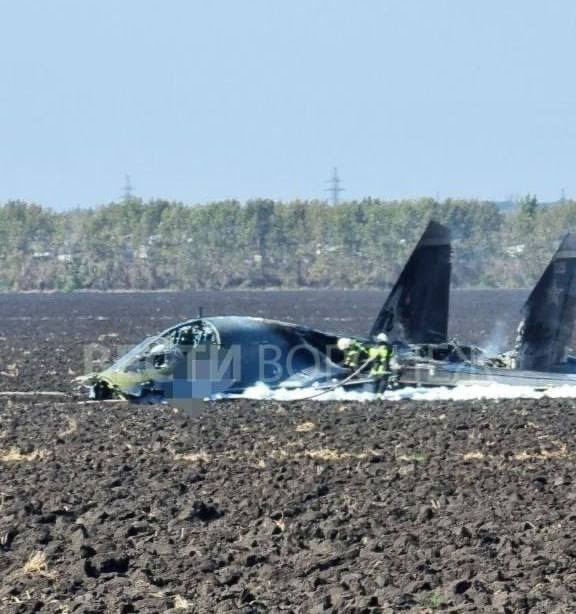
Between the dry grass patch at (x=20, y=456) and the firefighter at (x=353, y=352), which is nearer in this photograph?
the dry grass patch at (x=20, y=456)

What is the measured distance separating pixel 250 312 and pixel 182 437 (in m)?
52.6

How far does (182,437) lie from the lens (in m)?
21.1

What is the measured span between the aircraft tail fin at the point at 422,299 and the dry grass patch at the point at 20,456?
11109 mm

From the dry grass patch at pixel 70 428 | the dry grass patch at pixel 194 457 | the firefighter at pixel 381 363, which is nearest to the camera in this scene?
the dry grass patch at pixel 194 457

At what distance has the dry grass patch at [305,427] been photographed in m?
21.8

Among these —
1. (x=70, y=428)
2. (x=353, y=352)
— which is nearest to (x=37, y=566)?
(x=70, y=428)

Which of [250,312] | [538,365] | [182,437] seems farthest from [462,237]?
[182,437]

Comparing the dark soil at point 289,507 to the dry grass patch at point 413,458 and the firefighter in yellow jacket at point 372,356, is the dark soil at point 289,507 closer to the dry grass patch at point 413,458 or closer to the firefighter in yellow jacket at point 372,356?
the dry grass patch at point 413,458

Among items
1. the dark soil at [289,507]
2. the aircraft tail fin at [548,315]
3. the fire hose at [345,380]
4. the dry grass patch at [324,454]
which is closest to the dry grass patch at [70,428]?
the dark soil at [289,507]

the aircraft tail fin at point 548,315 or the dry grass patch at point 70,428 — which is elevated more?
the aircraft tail fin at point 548,315

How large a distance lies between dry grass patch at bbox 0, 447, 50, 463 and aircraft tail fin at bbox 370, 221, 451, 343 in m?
11.1

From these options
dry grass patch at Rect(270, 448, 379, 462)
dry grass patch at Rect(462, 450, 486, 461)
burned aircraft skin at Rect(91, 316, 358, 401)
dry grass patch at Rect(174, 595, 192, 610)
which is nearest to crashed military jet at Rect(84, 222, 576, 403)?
burned aircraft skin at Rect(91, 316, 358, 401)

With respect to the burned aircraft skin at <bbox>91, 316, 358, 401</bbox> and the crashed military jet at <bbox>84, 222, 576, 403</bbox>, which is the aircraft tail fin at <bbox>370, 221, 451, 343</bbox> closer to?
the crashed military jet at <bbox>84, 222, 576, 403</bbox>

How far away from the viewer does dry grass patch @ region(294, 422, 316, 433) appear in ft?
71.5
